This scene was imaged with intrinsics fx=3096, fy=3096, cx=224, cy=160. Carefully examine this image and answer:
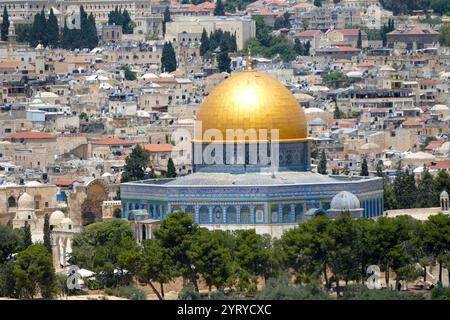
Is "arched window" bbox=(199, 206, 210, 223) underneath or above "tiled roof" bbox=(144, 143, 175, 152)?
above

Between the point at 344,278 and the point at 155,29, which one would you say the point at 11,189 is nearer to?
the point at 344,278

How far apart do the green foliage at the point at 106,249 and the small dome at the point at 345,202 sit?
17.3ft

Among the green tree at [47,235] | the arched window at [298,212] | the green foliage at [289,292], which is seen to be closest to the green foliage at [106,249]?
the green tree at [47,235]

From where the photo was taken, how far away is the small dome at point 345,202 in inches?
3098

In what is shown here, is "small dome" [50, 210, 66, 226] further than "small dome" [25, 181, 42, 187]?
No

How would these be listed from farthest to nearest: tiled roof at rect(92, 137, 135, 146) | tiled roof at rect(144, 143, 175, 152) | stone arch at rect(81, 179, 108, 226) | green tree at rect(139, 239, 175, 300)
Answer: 1. tiled roof at rect(92, 137, 135, 146)
2. tiled roof at rect(144, 143, 175, 152)
3. stone arch at rect(81, 179, 108, 226)
4. green tree at rect(139, 239, 175, 300)

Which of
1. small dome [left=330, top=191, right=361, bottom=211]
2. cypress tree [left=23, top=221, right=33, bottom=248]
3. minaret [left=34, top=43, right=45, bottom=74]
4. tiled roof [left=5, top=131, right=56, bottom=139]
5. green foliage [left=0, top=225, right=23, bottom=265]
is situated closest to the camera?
green foliage [left=0, top=225, right=23, bottom=265]

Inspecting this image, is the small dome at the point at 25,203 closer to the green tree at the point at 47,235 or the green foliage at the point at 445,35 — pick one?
the green tree at the point at 47,235

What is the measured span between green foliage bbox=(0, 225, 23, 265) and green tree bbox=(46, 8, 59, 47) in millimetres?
77823

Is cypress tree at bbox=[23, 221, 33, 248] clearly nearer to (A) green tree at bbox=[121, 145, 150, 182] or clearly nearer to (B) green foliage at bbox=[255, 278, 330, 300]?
(B) green foliage at bbox=[255, 278, 330, 300]

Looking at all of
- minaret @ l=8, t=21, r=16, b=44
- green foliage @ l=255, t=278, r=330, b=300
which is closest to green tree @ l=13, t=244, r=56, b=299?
green foliage @ l=255, t=278, r=330, b=300

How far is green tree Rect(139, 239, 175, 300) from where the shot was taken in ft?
236

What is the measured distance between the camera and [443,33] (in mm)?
161500
